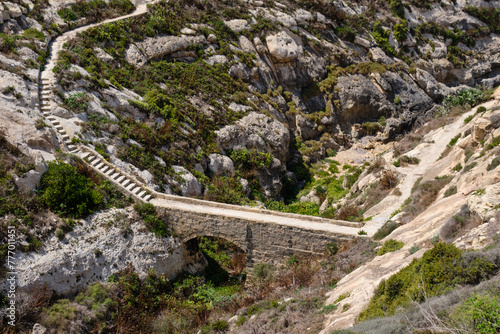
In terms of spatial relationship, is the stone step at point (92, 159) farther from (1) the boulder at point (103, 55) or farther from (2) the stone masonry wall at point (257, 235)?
(1) the boulder at point (103, 55)

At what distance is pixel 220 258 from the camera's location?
71.5 ft

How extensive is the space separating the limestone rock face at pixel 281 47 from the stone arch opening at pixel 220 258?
22.6 metres

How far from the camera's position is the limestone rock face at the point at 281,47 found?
3734 centimetres

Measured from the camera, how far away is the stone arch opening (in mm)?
20453

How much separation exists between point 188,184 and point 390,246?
12994 millimetres

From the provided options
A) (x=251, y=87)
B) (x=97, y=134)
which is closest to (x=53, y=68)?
(x=97, y=134)

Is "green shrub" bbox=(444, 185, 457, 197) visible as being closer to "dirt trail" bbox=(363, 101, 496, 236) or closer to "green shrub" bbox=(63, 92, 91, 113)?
"dirt trail" bbox=(363, 101, 496, 236)

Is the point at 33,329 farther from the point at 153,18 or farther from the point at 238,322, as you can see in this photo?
the point at 153,18

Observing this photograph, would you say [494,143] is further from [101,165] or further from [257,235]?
[101,165]

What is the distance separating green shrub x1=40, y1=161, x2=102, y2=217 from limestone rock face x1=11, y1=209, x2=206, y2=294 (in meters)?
0.75

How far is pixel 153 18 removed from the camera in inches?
1278

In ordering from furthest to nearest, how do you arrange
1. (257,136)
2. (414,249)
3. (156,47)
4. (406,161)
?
(156,47)
(257,136)
(406,161)
(414,249)

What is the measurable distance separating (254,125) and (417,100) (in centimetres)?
2242

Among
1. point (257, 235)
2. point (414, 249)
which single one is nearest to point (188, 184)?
point (257, 235)
